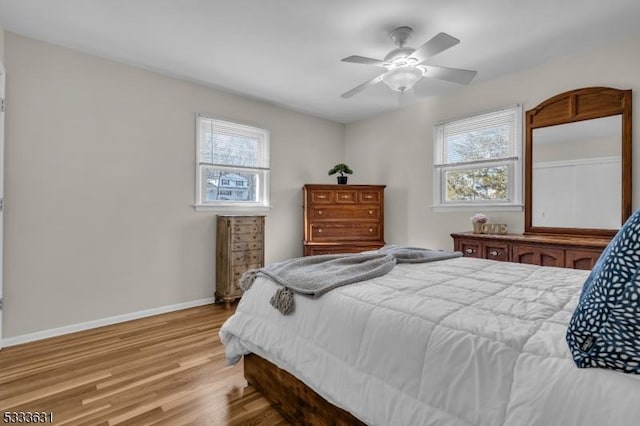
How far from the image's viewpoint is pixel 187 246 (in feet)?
12.3

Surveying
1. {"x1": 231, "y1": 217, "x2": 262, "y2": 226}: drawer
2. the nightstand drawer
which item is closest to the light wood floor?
{"x1": 231, "y1": 217, "x2": 262, "y2": 226}: drawer

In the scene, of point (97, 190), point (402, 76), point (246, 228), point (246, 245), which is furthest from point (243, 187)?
point (402, 76)

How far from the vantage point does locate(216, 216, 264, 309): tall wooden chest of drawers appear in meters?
3.76

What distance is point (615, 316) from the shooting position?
0.82m

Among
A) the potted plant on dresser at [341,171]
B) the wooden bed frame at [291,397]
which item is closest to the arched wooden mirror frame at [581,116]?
the potted plant on dresser at [341,171]

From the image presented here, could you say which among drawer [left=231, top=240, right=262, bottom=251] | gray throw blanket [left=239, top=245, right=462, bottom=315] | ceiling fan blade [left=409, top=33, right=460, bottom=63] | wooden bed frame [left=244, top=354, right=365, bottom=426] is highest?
ceiling fan blade [left=409, top=33, right=460, bottom=63]

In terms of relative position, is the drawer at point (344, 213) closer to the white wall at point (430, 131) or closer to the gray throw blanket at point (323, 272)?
the white wall at point (430, 131)

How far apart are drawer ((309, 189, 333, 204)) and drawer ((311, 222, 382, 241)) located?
1.06 feet

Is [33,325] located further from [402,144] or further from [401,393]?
[402,144]

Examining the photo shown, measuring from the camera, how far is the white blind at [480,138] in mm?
3529

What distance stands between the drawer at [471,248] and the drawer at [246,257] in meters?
2.36

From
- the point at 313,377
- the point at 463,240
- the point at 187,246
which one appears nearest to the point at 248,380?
the point at 313,377

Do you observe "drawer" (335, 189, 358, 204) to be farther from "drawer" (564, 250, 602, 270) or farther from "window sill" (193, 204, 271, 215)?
"drawer" (564, 250, 602, 270)

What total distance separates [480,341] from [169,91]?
3844mm
